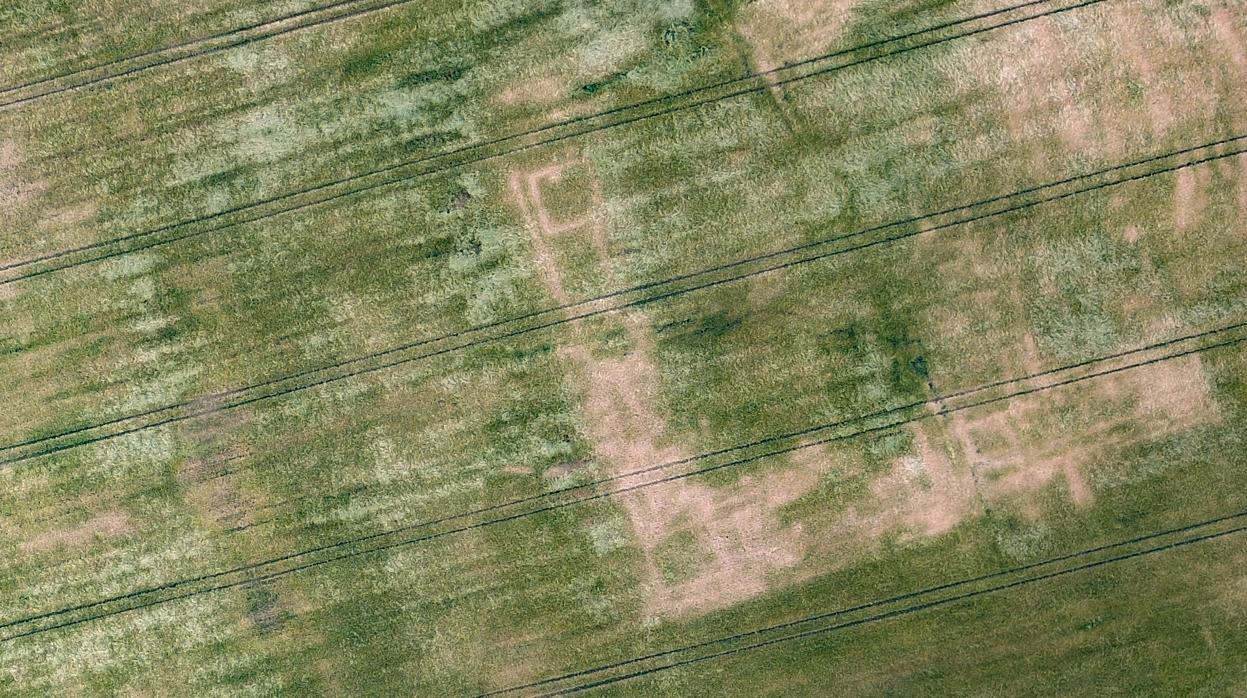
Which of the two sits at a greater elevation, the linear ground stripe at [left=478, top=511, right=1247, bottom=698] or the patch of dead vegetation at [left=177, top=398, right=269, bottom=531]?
the patch of dead vegetation at [left=177, top=398, right=269, bottom=531]

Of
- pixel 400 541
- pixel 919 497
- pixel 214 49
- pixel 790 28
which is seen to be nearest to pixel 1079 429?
pixel 919 497

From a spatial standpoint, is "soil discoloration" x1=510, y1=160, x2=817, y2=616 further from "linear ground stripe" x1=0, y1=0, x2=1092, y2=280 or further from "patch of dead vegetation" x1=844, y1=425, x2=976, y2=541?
"linear ground stripe" x1=0, y1=0, x2=1092, y2=280

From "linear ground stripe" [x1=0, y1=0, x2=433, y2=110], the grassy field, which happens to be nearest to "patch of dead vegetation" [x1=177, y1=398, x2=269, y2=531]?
the grassy field

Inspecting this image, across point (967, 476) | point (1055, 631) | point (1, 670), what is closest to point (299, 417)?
point (1, 670)

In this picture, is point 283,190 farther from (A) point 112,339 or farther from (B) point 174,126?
(A) point 112,339

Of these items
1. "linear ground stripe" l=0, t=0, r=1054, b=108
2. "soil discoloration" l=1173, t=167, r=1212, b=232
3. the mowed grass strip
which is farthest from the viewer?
the mowed grass strip

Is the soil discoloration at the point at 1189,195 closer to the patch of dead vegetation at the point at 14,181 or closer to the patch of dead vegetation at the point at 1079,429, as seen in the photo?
the patch of dead vegetation at the point at 1079,429

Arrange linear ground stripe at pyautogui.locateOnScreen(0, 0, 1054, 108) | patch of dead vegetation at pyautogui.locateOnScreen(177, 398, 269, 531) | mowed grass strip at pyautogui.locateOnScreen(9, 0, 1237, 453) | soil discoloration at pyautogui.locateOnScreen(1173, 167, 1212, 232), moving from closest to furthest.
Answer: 1. soil discoloration at pyautogui.locateOnScreen(1173, 167, 1212, 232)
2. linear ground stripe at pyautogui.locateOnScreen(0, 0, 1054, 108)
3. mowed grass strip at pyautogui.locateOnScreen(9, 0, 1237, 453)
4. patch of dead vegetation at pyautogui.locateOnScreen(177, 398, 269, 531)
